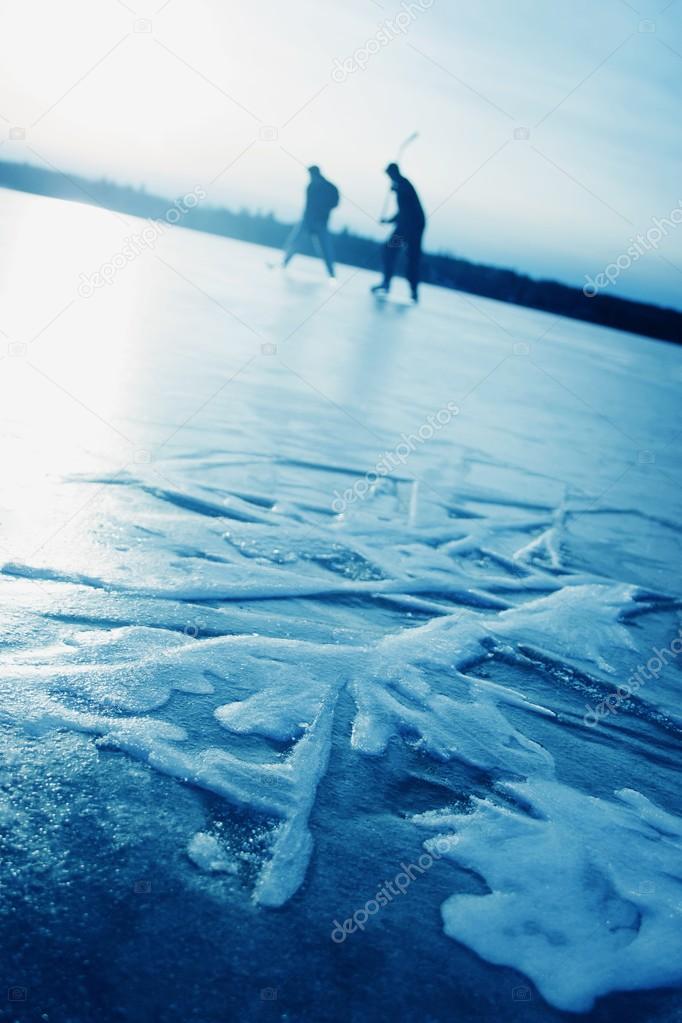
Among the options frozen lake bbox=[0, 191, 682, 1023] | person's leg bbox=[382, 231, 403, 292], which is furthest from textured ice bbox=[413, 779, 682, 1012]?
person's leg bbox=[382, 231, 403, 292]

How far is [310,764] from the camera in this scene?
5.03ft

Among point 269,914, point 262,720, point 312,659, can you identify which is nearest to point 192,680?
point 262,720

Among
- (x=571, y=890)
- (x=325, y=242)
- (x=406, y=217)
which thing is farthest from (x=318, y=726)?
(x=325, y=242)

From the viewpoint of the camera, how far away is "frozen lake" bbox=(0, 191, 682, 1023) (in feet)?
3.59

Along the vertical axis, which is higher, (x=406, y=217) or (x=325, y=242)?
(x=406, y=217)

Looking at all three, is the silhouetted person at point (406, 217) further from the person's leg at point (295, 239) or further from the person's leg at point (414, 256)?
the person's leg at point (295, 239)

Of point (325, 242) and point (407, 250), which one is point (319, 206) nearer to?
point (325, 242)

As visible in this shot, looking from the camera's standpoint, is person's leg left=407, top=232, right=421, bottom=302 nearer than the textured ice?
No

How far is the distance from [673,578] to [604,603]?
2.11 feet

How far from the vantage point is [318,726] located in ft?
5.50

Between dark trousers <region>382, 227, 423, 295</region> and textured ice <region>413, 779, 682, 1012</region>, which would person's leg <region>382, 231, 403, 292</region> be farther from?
textured ice <region>413, 779, 682, 1012</region>

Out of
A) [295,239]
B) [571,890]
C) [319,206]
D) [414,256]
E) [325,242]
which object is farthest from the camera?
[295,239]

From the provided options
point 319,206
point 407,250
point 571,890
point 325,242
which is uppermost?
point 319,206

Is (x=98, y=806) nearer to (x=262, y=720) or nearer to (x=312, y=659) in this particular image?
(x=262, y=720)
